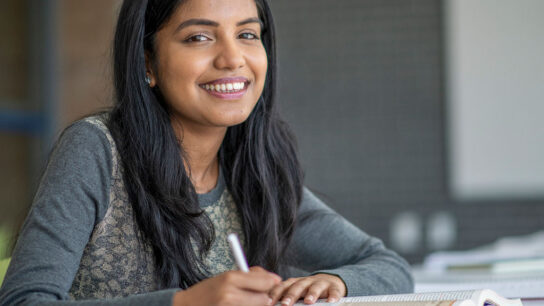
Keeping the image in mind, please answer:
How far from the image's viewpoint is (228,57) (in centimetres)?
165

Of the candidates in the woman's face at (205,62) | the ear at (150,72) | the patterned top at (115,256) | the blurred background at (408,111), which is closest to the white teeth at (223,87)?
the woman's face at (205,62)

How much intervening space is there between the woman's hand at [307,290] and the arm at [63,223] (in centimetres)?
23

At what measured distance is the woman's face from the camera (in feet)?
5.41

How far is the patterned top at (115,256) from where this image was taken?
1532 millimetres

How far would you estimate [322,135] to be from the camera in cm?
598

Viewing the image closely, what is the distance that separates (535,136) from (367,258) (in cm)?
415

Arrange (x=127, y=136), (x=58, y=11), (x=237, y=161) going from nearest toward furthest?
(x=127, y=136) → (x=237, y=161) → (x=58, y=11)

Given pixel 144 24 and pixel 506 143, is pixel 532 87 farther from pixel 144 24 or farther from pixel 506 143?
pixel 144 24

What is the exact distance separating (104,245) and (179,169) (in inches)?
9.8

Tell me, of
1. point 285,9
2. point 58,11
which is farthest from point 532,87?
point 58,11

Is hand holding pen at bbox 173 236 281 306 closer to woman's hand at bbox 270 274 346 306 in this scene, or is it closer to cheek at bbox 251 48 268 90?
woman's hand at bbox 270 274 346 306

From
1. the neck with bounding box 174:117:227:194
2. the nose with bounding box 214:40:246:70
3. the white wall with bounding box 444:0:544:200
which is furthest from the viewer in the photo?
the white wall with bounding box 444:0:544:200

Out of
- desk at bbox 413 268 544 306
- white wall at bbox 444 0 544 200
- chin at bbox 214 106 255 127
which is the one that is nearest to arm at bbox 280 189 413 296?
desk at bbox 413 268 544 306

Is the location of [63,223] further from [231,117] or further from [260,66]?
[260,66]
